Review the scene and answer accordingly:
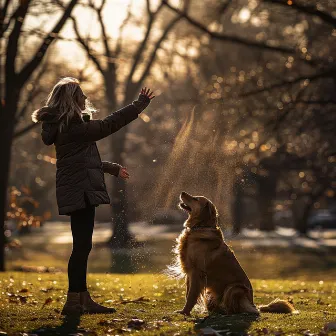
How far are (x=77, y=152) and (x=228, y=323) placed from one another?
2037 mm

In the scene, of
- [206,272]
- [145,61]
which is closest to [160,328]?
[206,272]

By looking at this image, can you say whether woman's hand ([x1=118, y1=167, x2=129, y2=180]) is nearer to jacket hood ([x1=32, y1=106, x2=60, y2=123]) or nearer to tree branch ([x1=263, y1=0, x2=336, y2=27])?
jacket hood ([x1=32, y1=106, x2=60, y2=123])

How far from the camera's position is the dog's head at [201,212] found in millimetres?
8047

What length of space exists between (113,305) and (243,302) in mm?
1735

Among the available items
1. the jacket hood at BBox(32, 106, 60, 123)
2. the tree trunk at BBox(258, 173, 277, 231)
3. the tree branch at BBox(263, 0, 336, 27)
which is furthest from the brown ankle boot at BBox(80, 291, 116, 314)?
the tree trunk at BBox(258, 173, 277, 231)

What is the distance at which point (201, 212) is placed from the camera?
805cm

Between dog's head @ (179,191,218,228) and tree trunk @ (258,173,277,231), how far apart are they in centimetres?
3297

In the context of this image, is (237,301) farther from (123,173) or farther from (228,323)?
(123,173)

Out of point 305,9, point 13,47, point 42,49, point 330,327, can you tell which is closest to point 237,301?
point 330,327

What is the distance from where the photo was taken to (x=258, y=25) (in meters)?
44.6

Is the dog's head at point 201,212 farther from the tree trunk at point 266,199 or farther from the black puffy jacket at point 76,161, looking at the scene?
the tree trunk at point 266,199

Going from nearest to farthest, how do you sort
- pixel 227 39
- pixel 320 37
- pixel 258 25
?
pixel 227 39, pixel 320 37, pixel 258 25

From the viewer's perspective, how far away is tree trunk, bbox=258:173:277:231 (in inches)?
1692

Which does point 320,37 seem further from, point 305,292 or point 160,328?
point 160,328
